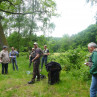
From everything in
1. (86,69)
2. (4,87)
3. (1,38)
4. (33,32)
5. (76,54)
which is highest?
(33,32)

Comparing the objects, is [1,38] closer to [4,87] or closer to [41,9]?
[41,9]

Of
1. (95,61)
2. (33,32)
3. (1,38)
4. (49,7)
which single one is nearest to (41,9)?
(49,7)

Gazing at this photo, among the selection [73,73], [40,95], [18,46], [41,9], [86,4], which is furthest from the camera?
[18,46]

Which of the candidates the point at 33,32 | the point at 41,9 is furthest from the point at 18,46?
the point at 41,9

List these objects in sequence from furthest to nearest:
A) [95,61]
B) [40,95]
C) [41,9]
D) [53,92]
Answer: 1. [41,9]
2. [53,92]
3. [40,95]
4. [95,61]

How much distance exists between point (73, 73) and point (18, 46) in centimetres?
1553

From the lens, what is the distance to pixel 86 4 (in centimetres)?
608

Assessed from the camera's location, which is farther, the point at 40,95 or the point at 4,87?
the point at 4,87

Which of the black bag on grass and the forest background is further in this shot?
the black bag on grass

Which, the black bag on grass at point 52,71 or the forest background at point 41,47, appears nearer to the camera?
the forest background at point 41,47

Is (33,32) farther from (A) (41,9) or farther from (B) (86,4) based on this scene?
(B) (86,4)

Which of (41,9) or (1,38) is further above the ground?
(41,9)

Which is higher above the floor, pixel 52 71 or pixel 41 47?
pixel 41 47

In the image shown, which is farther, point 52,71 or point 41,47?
point 41,47
